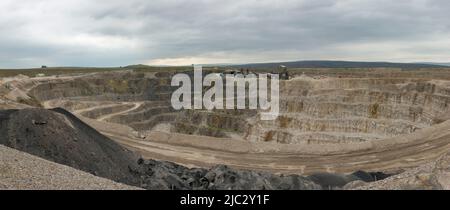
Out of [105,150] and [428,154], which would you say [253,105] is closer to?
[428,154]

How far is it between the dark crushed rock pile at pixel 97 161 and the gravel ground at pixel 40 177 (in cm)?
417

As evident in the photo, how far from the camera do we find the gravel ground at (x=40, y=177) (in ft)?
39.7

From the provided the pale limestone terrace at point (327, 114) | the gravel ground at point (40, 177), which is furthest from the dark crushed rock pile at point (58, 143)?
the pale limestone terrace at point (327, 114)

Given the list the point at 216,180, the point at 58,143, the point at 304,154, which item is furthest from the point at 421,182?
the point at 304,154

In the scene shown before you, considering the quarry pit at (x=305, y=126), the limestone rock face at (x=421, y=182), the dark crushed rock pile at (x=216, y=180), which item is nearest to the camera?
the limestone rock face at (x=421, y=182)

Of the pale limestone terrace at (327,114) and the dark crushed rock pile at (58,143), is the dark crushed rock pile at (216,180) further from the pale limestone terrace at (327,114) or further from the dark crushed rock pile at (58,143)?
the pale limestone terrace at (327,114)

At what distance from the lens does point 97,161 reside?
20.0m

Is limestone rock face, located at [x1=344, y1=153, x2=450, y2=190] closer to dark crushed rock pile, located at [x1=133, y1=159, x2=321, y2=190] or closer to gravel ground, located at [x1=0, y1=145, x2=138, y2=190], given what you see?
dark crushed rock pile, located at [x1=133, y1=159, x2=321, y2=190]

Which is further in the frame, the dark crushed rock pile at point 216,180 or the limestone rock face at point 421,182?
the dark crushed rock pile at point 216,180

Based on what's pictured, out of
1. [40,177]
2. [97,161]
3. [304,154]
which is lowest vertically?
[304,154]

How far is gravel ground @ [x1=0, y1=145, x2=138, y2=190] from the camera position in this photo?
12102 mm

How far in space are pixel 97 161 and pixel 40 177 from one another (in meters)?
7.14

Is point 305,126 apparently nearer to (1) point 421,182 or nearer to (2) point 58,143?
(2) point 58,143
